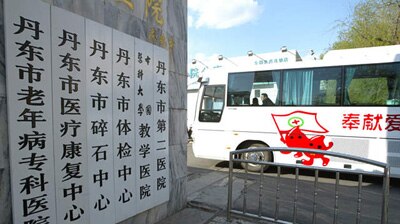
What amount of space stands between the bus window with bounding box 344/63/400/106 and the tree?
21.1 feet

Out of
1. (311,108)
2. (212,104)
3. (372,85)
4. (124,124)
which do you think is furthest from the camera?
(212,104)

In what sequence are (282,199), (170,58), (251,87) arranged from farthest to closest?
(251,87) < (282,199) < (170,58)

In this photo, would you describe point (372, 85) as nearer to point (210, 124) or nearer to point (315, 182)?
point (315, 182)

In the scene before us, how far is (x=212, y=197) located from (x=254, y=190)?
3.30ft

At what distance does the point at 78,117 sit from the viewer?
2354 mm

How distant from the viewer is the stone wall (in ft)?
6.16

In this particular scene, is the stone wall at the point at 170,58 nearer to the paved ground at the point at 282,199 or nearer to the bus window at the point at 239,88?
the paved ground at the point at 282,199

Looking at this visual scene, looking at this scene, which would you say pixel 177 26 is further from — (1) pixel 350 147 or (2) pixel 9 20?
(1) pixel 350 147

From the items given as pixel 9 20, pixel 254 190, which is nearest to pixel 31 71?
pixel 9 20

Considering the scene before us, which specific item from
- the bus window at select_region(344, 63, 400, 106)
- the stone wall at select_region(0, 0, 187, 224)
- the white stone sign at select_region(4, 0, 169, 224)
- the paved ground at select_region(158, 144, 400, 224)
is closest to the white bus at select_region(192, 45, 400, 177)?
the bus window at select_region(344, 63, 400, 106)

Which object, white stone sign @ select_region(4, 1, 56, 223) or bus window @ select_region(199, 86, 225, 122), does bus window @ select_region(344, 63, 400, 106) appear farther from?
white stone sign @ select_region(4, 1, 56, 223)

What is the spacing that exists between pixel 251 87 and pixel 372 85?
2.56m

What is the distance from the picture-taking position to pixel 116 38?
2.74 metres

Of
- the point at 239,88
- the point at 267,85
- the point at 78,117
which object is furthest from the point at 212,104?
the point at 78,117
